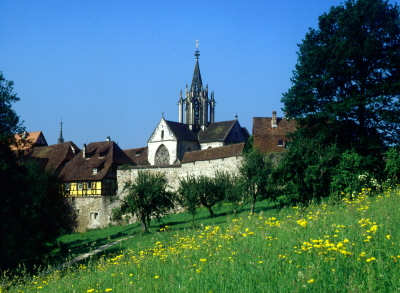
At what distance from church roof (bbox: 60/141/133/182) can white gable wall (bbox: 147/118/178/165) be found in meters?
17.1

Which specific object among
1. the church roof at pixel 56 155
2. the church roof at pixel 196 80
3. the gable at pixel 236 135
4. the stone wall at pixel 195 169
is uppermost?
the church roof at pixel 196 80

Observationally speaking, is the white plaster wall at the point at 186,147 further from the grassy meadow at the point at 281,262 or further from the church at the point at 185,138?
the grassy meadow at the point at 281,262

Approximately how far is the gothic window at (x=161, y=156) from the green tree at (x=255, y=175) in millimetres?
42742

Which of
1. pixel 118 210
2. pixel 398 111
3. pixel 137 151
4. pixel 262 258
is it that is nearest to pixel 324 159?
pixel 398 111

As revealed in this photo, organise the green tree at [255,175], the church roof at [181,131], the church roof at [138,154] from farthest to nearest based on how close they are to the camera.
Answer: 1. the church roof at [138,154]
2. the church roof at [181,131]
3. the green tree at [255,175]

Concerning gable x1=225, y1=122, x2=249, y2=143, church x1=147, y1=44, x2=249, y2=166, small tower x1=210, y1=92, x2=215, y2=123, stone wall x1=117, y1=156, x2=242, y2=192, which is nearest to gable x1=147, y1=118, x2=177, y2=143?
church x1=147, y1=44, x2=249, y2=166

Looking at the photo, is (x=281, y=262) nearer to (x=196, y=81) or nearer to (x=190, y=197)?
(x=190, y=197)

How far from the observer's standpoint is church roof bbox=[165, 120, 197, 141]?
71.1 m

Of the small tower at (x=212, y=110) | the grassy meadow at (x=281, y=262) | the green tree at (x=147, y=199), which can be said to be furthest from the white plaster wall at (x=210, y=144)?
the grassy meadow at (x=281, y=262)

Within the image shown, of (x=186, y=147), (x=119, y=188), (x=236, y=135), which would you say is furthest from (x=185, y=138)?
(x=119, y=188)

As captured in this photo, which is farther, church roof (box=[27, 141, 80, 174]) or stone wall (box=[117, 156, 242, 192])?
church roof (box=[27, 141, 80, 174])

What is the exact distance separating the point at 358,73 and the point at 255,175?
932cm

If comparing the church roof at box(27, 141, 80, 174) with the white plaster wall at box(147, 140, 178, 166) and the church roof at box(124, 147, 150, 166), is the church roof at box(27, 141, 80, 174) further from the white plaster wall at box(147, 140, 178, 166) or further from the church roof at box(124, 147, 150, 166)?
the white plaster wall at box(147, 140, 178, 166)

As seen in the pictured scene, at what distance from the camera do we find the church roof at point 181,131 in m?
71.1
